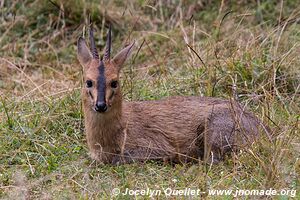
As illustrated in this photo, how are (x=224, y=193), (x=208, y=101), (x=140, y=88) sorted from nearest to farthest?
(x=224, y=193) → (x=208, y=101) → (x=140, y=88)

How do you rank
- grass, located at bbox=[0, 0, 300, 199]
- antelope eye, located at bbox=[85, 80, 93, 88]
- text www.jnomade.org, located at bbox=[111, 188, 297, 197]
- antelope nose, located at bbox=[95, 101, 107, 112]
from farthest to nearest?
1. antelope eye, located at bbox=[85, 80, 93, 88]
2. antelope nose, located at bbox=[95, 101, 107, 112]
3. grass, located at bbox=[0, 0, 300, 199]
4. text www.jnomade.org, located at bbox=[111, 188, 297, 197]

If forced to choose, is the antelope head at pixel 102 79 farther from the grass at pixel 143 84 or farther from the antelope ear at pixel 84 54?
the grass at pixel 143 84

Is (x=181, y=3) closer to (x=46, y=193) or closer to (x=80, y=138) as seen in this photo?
(x=80, y=138)

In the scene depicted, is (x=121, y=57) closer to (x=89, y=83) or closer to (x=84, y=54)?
(x=84, y=54)

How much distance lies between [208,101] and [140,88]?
3.73 feet

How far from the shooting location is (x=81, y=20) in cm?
1116

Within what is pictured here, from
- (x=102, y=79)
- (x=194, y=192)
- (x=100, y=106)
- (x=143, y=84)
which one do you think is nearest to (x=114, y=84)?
(x=102, y=79)

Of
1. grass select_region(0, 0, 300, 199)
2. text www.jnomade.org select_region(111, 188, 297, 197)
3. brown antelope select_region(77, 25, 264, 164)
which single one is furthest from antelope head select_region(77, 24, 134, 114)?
text www.jnomade.org select_region(111, 188, 297, 197)

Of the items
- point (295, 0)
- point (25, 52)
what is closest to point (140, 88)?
point (25, 52)

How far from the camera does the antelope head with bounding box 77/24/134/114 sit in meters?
7.28

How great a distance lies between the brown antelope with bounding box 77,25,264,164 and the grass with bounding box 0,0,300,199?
180 mm

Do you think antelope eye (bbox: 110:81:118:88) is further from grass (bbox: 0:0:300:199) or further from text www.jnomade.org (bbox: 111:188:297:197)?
text www.jnomade.org (bbox: 111:188:297:197)

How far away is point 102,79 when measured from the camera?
736 centimetres

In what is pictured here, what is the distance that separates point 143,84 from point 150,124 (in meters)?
1.31
